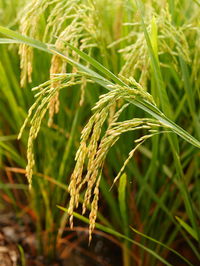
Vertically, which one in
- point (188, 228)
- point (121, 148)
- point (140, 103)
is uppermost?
point (140, 103)

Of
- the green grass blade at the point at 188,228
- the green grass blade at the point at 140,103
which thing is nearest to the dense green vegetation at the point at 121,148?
the green grass blade at the point at 188,228

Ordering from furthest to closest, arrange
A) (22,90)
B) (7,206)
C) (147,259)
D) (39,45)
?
(7,206) < (22,90) < (147,259) < (39,45)

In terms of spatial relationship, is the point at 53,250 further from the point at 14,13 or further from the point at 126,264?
the point at 14,13

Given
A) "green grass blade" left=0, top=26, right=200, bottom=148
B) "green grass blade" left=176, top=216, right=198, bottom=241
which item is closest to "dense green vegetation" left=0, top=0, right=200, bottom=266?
"green grass blade" left=176, top=216, right=198, bottom=241

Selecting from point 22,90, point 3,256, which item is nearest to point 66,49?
point 22,90

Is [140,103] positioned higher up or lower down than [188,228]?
higher up

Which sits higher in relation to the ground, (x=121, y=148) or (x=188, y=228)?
(x=121, y=148)

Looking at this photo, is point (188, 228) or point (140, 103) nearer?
point (140, 103)

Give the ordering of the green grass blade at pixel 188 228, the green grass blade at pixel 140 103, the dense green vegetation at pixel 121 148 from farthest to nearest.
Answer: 1. the dense green vegetation at pixel 121 148
2. the green grass blade at pixel 188 228
3. the green grass blade at pixel 140 103

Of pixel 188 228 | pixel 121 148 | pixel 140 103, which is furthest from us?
pixel 121 148

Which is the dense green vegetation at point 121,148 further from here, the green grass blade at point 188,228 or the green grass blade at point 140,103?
the green grass blade at point 140,103

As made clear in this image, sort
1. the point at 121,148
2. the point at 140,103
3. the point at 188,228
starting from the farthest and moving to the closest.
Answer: the point at 121,148
the point at 188,228
the point at 140,103
